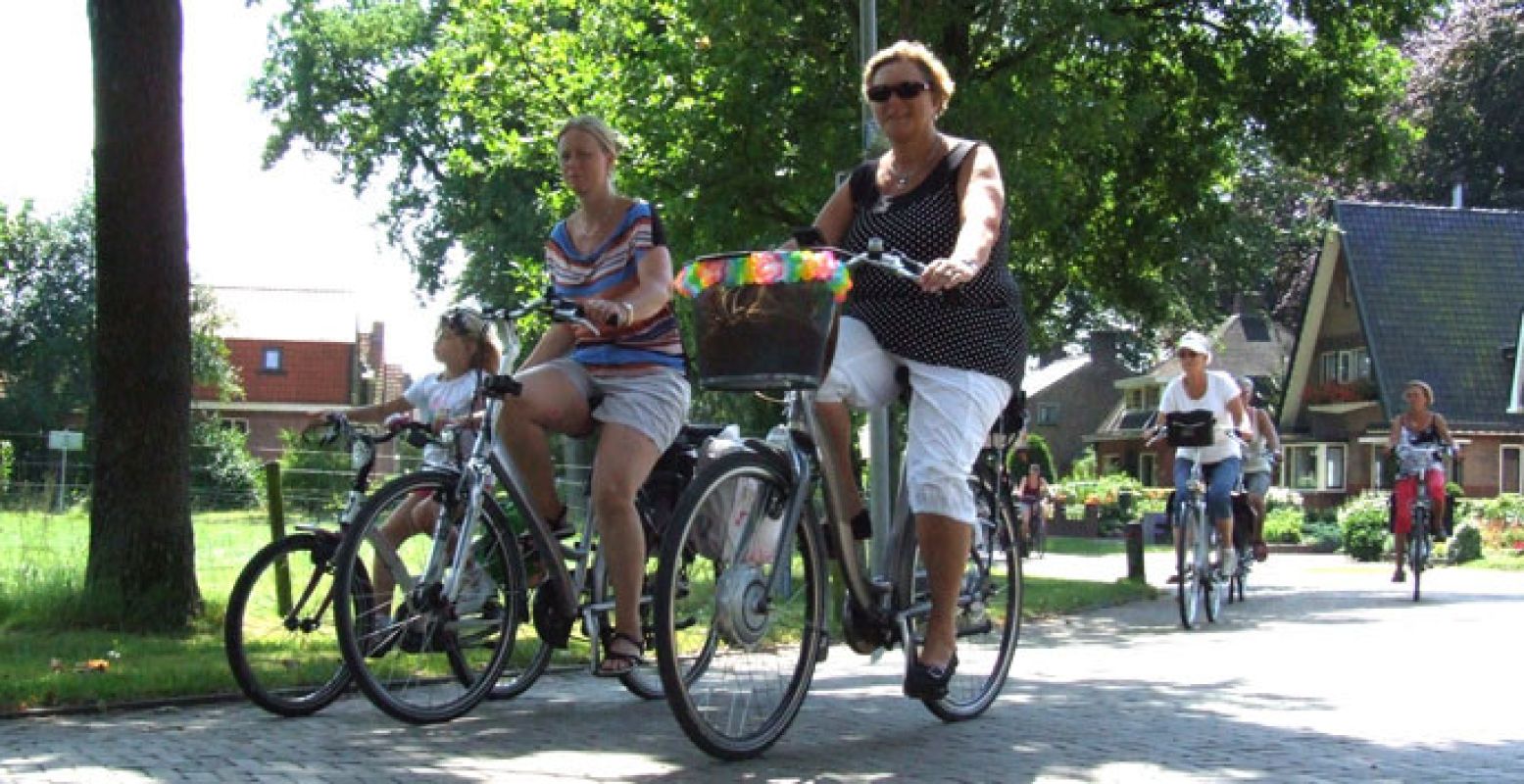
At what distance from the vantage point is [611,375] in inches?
263

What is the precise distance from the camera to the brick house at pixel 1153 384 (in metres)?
75.6

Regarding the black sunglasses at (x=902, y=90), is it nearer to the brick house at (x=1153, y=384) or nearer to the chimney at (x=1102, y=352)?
the brick house at (x=1153, y=384)

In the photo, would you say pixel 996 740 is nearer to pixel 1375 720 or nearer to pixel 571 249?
pixel 1375 720

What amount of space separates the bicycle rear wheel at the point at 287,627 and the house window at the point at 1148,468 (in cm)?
6880

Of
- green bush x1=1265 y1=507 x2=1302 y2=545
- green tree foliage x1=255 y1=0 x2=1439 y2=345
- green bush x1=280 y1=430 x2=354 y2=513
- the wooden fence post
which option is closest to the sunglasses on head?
the wooden fence post

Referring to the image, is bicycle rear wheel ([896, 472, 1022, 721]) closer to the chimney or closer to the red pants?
the red pants

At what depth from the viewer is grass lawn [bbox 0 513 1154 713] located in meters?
7.26

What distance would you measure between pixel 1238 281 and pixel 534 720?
32189mm

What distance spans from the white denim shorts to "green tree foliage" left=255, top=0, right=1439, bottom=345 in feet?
42.4

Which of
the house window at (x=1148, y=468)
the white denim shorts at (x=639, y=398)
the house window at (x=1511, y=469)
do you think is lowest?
the white denim shorts at (x=639, y=398)

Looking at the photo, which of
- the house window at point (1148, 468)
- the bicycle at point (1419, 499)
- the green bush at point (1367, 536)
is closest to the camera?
the bicycle at point (1419, 499)

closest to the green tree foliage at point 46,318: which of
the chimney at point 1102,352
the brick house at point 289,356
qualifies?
the brick house at point 289,356

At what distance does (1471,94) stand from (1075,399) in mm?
37212

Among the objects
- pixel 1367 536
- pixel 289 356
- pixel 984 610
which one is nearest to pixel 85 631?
pixel 984 610
